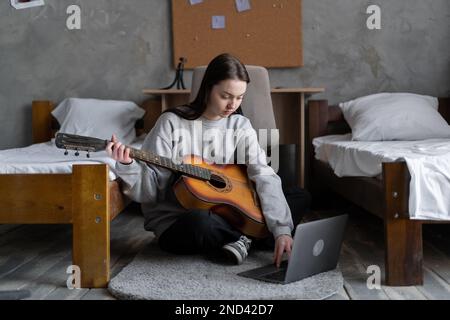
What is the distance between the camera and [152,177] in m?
2.06

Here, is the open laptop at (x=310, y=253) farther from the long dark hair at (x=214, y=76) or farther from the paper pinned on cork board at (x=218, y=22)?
the paper pinned on cork board at (x=218, y=22)

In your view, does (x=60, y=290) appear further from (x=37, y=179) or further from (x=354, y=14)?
(x=354, y=14)

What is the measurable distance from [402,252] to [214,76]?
897 millimetres

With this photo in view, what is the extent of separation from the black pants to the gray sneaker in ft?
0.07

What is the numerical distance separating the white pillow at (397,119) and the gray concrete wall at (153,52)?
330mm

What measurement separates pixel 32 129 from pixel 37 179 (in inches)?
74.5

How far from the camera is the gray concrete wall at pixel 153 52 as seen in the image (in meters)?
3.62

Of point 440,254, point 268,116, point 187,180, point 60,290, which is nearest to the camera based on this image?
point 60,290

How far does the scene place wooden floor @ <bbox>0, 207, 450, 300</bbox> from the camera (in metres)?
1.77

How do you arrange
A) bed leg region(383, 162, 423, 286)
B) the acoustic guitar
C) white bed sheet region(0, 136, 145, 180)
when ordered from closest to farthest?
bed leg region(383, 162, 423, 286), the acoustic guitar, white bed sheet region(0, 136, 145, 180)

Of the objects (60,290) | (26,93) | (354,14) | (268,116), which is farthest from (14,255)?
(354,14)

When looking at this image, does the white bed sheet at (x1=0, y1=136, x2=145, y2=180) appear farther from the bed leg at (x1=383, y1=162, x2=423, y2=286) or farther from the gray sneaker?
the bed leg at (x1=383, y1=162, x2=423, y2=286)

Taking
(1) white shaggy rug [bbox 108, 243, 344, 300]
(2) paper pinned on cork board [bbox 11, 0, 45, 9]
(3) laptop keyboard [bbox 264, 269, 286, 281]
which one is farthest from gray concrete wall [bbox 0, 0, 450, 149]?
(3) laptop keyboard [bbox 264, 269, 286, 281]

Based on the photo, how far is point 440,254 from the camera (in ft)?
7.45
